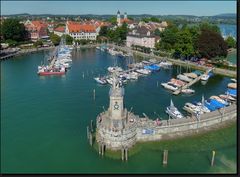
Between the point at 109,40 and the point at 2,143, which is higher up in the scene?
the point at 109,40

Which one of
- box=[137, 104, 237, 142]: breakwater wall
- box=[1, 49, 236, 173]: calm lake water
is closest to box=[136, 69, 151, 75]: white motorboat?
box=[1, 49, 236, 173]: calm lake water

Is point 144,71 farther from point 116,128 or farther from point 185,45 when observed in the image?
point 116,128

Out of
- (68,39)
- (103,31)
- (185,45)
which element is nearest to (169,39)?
(185,45)

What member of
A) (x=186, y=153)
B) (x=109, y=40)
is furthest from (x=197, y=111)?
(x=109, y=40)

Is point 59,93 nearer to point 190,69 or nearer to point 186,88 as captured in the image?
point 186,88

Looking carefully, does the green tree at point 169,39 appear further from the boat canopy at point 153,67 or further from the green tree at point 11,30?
the green tree at point 11,30

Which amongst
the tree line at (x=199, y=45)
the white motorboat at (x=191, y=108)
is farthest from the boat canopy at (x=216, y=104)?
the tree line at (x=199, y=45)
